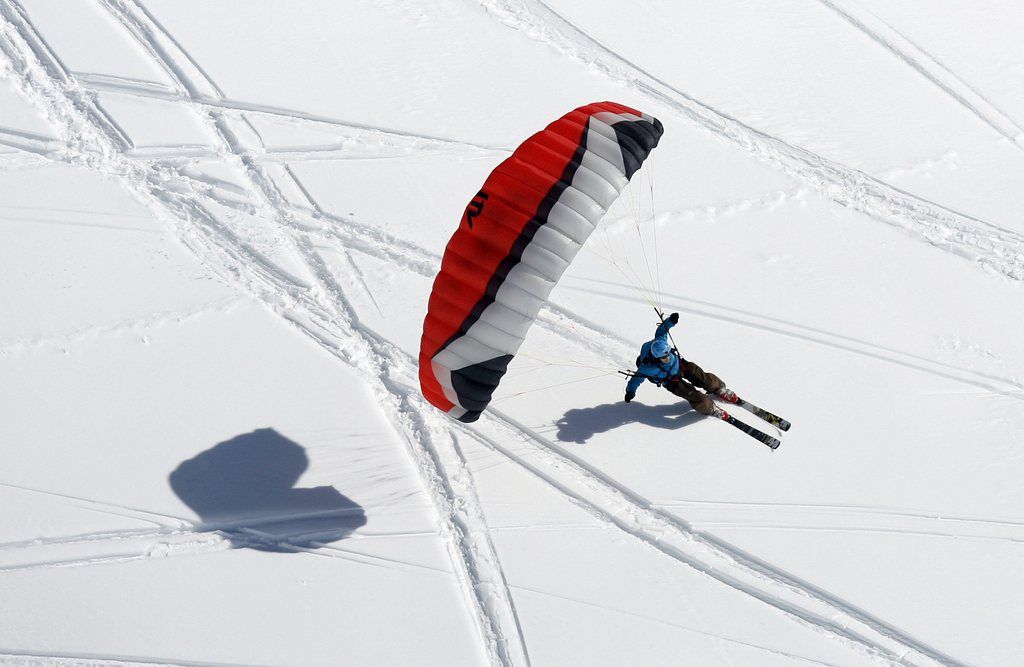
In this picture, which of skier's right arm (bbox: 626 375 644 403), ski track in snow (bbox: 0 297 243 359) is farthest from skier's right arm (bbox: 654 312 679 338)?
ski track in snow (bbox: 0 297 243 359)

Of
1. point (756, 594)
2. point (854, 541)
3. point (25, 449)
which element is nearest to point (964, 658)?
point (854, 541)

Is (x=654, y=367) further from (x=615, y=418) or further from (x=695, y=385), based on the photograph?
(x=615, y=418)

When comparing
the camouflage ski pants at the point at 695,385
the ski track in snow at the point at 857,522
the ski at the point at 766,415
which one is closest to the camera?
the ski track in snow at the point at 857,522

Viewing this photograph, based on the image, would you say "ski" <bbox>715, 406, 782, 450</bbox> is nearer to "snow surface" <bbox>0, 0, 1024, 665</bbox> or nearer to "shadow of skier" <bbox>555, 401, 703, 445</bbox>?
"snow surface" <bbox>0, 0, 1024, 665</bbox>

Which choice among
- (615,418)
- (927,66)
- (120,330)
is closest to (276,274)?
(120,330)

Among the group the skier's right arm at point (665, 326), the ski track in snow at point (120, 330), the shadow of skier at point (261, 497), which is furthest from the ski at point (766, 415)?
the ski track in snow at point (120, 330)

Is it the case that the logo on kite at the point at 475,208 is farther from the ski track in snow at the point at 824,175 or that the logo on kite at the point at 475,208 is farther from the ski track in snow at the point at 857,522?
the ski track in snow at the point at 824,175
